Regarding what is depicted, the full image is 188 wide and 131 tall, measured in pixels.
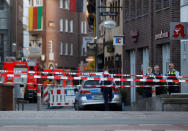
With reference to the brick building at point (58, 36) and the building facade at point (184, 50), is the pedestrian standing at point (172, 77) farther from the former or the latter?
the brick building at point (58, 36)

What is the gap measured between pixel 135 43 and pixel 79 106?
39.0ft

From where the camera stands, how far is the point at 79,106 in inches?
1027

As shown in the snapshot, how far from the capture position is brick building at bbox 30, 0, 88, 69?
84.9m

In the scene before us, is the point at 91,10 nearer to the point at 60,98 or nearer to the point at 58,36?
the point at 60,98

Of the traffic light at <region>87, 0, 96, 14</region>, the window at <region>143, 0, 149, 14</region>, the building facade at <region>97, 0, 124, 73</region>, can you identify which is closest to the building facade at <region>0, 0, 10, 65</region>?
the traffic light at <region>87, 0, 96, 14</region>

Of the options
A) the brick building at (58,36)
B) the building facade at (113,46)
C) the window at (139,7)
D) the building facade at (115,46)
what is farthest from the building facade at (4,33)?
the window at (139,7)

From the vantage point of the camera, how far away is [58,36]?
8688 centimetres

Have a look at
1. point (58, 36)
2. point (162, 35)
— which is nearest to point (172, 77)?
point (162, 35)

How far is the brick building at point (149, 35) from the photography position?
29422mm

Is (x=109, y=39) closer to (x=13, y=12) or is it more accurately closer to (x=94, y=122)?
(x=13, y=12)

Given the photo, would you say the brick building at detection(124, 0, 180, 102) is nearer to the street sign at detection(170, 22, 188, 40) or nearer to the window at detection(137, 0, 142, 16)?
the window at detection(137, 0, 142, 16)

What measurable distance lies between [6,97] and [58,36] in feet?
208

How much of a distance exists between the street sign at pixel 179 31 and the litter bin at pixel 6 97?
6151 mm

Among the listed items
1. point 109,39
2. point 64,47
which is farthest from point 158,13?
point 64,47
